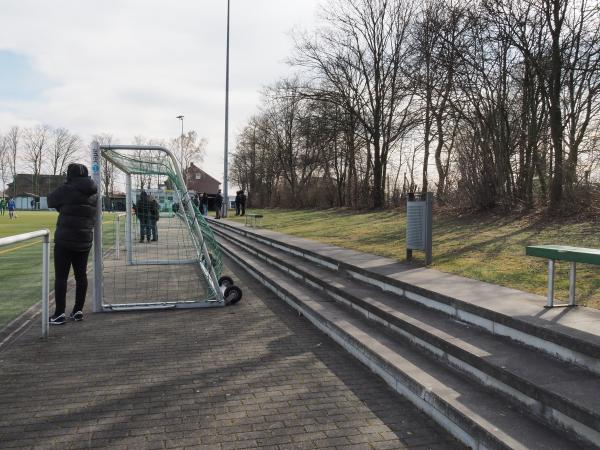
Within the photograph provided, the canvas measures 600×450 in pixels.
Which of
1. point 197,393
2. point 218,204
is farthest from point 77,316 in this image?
point 218,204

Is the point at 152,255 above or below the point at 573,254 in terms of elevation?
below

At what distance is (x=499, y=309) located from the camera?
4430 mm

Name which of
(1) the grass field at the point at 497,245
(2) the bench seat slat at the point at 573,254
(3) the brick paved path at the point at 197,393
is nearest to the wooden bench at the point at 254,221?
(1) the grass field at the point at 497,245

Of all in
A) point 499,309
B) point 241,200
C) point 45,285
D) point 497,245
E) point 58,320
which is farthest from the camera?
point 241,200

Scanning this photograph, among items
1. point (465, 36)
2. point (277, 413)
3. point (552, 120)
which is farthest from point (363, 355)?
point (465, 36)

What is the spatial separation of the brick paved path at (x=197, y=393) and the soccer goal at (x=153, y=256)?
135 cm

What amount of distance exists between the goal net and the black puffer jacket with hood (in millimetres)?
715

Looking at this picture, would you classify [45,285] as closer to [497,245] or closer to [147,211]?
[497,245]

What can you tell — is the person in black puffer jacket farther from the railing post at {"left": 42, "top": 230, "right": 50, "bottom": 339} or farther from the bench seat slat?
the bench seat slat

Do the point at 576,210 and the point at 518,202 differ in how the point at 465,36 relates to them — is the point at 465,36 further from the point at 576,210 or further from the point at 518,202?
the point at 576,210

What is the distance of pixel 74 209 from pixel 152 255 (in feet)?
26.0

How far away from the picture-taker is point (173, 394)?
3.98m

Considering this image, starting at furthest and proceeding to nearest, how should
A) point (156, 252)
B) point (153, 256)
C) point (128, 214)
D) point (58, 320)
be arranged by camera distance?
point (156, 252) → point (153, 256) → point (128, 214) → point (58, 320)

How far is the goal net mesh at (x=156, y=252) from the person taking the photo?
7.98 meters
